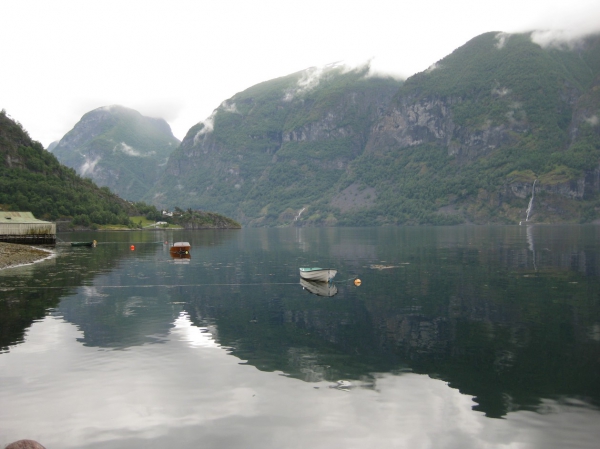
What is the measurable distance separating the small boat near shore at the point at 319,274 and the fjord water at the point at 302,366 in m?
4.67

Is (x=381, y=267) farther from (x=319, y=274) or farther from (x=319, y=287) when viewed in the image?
(x=319, y=287)

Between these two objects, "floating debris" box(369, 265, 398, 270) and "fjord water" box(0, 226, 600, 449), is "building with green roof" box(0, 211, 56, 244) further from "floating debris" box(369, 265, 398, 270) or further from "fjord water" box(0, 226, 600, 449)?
"floating debris" box(369, 265, 398, 270)

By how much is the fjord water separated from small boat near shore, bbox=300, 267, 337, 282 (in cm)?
467

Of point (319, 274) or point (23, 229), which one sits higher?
point (23, 229)

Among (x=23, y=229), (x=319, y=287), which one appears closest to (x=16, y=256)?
(x=23, y=229)

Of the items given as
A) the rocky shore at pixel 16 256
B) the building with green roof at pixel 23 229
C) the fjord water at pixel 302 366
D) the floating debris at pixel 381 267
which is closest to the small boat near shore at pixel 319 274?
the fjord water at pixel 302 366

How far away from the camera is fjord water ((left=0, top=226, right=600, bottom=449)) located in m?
22.5

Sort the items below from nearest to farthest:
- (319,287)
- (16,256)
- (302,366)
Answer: (302,366) → (319,287) → (16,256)

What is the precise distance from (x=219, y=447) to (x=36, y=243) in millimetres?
134935

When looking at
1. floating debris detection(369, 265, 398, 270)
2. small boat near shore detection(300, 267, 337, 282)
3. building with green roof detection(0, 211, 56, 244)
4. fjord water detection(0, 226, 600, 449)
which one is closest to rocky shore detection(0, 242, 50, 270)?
fjord water detection(0, 226, 600, 449)

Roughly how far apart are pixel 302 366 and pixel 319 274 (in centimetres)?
3569

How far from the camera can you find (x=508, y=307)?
48906 mm

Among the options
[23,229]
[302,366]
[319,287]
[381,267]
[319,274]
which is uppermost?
[23,229]

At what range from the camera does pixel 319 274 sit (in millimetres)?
66688
